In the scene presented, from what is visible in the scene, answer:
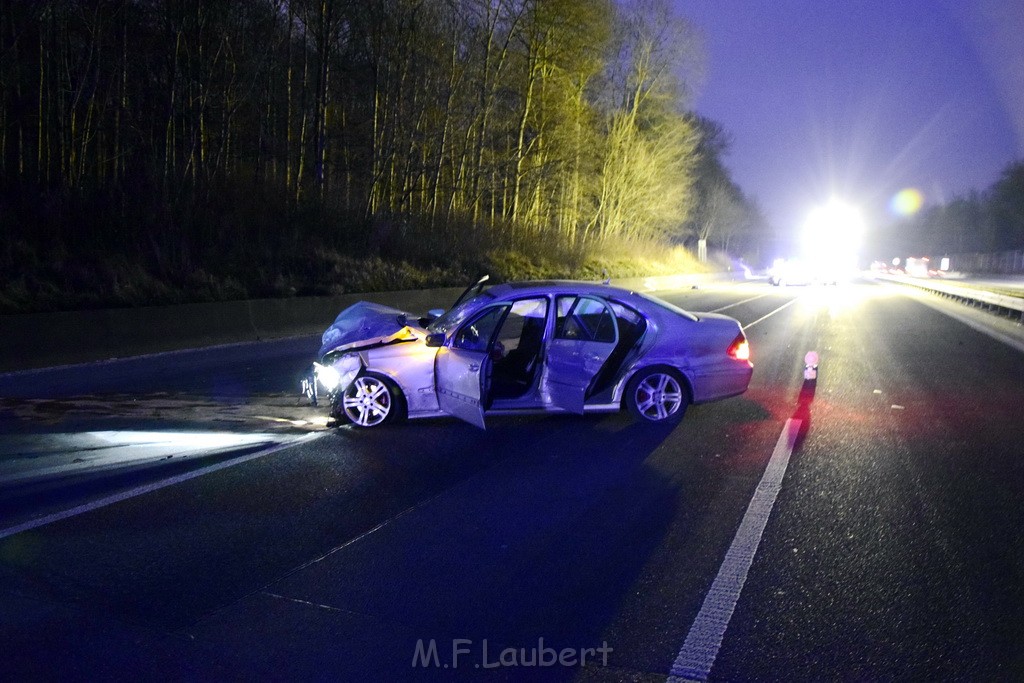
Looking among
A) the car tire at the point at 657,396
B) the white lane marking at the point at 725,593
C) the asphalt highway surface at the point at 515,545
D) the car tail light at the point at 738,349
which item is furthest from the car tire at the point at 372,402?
the white lane marking at the point at 725,593

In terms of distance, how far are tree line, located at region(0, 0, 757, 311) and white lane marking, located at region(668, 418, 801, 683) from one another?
13416 millimetres

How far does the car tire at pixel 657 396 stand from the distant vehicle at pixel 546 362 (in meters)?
0.01

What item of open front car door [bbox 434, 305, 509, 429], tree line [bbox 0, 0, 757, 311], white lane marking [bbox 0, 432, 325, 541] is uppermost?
tree line [bbox 0, 0, 757, 311]

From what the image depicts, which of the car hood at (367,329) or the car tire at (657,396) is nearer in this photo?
the car hood at (367,329)

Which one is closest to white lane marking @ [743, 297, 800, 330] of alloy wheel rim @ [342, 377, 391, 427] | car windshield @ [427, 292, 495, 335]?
car windshield @ [427, 292, 495, 335]

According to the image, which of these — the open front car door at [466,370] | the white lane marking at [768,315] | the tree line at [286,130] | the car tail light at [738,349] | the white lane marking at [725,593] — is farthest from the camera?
the white lane marking at [768,315]

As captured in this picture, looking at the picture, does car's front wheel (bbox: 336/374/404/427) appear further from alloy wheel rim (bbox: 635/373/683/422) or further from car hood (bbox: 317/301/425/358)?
alloy wheel rim (bbox: 635/373/683/422)

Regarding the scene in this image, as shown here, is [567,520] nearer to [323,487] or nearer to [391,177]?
[323,487]

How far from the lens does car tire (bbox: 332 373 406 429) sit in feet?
28.6

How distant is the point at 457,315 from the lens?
909cm

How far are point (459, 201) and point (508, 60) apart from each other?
18.8ft

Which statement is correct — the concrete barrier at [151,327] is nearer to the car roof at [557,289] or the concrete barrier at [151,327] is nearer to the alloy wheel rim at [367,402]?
the alloy wheel rim at [367,402]

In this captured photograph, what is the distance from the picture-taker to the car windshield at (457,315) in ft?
29.2

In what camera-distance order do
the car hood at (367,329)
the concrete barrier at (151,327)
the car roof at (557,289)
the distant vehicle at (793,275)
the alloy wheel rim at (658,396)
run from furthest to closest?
the distant vehicle at (793,275) → the concrete barrier at (151,327) → the alloy wheel rim at (658,396) → the car roof at (557,289) → the car hood at (367,329)
